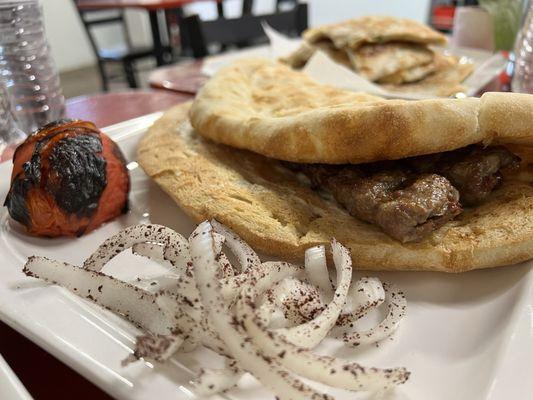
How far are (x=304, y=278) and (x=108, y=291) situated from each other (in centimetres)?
43

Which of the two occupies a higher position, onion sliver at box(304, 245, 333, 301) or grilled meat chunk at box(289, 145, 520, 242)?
grilled meat chunk at box(289, 145, 520, 242)

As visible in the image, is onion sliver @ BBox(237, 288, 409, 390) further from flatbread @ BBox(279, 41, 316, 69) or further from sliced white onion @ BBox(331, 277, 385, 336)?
flatbread @ BBox(279, 41, 316, 69)

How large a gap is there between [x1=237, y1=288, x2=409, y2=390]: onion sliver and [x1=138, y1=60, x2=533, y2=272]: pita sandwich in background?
351mm

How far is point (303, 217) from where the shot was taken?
125cm

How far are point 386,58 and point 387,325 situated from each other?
2143mm

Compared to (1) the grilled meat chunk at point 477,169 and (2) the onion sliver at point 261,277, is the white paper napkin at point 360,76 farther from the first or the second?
(2) the onion sliver at point 261,277

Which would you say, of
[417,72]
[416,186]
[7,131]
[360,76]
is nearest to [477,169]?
[416,186]

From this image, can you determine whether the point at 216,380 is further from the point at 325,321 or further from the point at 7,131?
the point at 7,131

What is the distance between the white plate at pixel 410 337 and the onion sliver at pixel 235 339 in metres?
0.06

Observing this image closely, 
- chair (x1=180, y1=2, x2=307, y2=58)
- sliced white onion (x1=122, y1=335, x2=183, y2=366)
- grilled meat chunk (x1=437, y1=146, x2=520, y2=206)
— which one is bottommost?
chair (x1=180, y1=2, x2=307, y2=58)

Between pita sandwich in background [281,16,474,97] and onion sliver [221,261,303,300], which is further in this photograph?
pita sandwich in background [281,16,474,97]

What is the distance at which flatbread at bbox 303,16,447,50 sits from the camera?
9.36 ft

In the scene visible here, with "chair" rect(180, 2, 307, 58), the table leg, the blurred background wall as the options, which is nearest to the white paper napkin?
"chair" rect(180, 2, 307, 58)

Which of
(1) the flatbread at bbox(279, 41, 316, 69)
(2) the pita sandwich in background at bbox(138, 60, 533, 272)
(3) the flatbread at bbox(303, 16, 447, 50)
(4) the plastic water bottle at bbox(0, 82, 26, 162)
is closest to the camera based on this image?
(2) the pita sandwich in background at bbox(138, 60, 533, 272)
